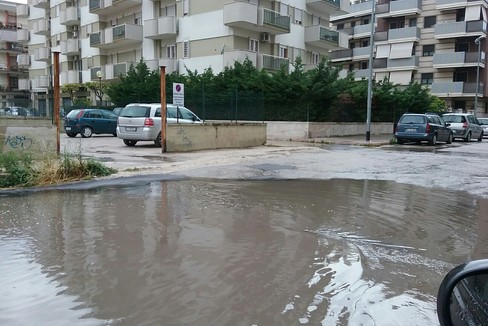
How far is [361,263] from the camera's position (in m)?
4.88

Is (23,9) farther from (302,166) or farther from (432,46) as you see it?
(302,166)

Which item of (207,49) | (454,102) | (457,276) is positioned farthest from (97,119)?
(454,102)

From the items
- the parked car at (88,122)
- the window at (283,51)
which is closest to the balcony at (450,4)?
the window at (283,51)

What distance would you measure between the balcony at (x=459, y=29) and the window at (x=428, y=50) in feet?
6.47

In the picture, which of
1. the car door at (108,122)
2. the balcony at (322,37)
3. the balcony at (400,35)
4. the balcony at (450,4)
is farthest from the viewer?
the balcony at (400,35)

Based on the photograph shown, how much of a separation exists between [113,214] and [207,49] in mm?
28532

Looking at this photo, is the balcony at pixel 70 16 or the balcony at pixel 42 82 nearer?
the balcony at pixel 70 16

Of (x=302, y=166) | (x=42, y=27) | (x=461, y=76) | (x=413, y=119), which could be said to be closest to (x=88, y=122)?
(x=302, y=166)

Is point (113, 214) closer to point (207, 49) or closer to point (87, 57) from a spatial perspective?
point (207, 49)

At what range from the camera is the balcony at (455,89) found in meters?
45.7

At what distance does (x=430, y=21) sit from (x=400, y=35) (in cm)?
348

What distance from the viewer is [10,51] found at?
68750 millimetres

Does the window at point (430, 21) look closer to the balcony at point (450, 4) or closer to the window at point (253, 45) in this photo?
the balcony at point (450, 4)

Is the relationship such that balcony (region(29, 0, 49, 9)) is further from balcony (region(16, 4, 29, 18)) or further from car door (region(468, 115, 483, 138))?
car door (region(468, 115, 483, 138))
